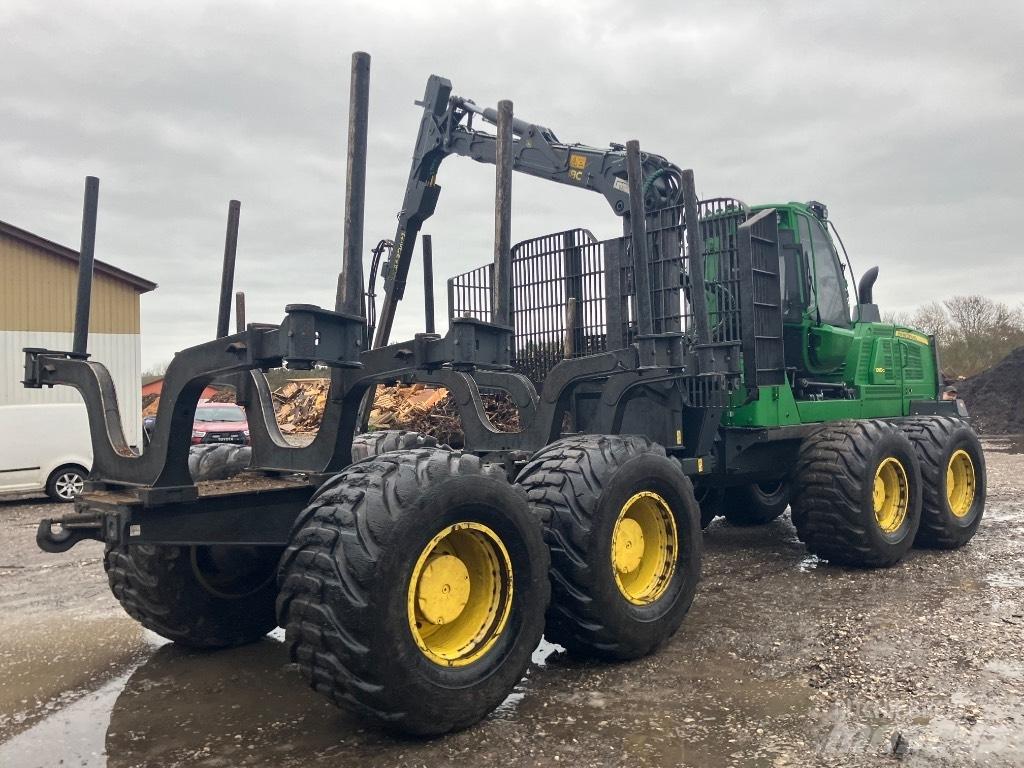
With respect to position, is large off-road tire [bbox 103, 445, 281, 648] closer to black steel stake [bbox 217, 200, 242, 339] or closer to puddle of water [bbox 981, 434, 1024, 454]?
black steel stake [bbox 217, 200, 242, 339]

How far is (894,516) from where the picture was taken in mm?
7469

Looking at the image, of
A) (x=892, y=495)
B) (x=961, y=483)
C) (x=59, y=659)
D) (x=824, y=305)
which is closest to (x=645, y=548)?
(x=892, y=495)

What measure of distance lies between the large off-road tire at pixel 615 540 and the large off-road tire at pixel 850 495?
2.06 meters

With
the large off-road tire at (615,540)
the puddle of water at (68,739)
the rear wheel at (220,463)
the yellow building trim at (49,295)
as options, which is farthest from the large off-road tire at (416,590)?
the yellow building trim at (49,295)

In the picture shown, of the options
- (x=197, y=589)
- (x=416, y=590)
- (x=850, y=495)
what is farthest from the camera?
(x=850, y=495)

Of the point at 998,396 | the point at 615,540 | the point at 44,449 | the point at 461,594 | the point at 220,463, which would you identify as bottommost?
the point at 461,594

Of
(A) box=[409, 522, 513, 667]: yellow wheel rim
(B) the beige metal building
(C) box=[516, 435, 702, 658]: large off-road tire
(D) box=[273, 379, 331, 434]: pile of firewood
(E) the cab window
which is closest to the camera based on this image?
(A) box=[409, 522, 513, 667]: yellow wheel rim

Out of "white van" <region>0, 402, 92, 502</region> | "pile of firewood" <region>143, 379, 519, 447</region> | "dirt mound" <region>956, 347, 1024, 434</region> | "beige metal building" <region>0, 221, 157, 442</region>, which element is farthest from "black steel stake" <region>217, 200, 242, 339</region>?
"dirt mound" <region>956, 347, 1024, 434</region>

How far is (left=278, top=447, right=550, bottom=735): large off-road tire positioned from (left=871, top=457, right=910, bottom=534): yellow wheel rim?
173 inches

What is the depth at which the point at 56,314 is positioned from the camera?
703 inches

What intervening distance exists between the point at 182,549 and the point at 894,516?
5.80 m

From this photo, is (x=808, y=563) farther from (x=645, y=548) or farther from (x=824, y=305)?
(x=645, y=548)

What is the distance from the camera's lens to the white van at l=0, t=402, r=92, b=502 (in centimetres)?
1268

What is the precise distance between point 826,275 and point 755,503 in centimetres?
272
